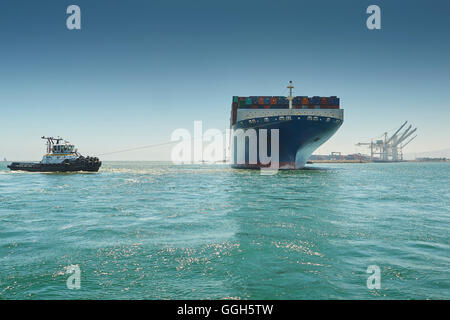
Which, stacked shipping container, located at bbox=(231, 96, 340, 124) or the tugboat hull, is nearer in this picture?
the tugboat hull

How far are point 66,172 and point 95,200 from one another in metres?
39.0

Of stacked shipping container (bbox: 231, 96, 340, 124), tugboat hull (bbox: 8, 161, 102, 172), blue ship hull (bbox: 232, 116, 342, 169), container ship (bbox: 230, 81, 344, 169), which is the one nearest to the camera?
blue ship hull (bbox: 232, 116, 342, 169)

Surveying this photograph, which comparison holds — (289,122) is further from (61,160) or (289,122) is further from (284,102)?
(61,160)

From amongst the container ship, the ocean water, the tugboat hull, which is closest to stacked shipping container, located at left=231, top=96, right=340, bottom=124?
the container ship

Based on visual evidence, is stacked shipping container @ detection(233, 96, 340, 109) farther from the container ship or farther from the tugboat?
the tugboat

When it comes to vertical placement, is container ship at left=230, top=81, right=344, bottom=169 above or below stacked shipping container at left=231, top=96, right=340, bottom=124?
below

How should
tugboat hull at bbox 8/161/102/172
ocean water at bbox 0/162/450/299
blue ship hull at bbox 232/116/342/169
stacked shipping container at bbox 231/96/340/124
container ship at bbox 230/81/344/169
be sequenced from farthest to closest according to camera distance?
stacked shipping container at bbox 231/96/340/124 → tugboat hull at bbox 8/161/102/172 → container ship at bbox 230/81/344/169 → blue ship hull at bbox 232/116/342/169 → ocean water at bbox 0/162/450/299

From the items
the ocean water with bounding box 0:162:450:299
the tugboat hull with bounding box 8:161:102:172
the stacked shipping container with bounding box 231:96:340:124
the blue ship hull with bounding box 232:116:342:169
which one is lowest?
the ocean water with bounding box 0:162:450:299

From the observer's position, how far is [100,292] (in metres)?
5.80

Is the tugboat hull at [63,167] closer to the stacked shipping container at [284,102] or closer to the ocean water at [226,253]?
the stacked shipping container at [284,102]

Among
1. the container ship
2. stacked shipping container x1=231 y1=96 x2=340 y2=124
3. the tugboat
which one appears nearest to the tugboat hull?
the tugboat

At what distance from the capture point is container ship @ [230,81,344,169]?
1982 inches

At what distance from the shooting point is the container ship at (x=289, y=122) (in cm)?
5034
